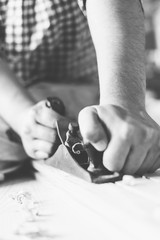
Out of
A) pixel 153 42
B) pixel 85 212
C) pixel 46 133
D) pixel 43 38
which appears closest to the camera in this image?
pixel 85 212

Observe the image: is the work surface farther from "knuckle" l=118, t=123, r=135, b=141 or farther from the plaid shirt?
the plaid shirt

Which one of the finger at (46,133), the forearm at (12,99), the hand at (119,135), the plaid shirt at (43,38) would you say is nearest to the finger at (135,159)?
the hand at (119,135)

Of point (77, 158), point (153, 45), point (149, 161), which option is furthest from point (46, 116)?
point (153, 45)

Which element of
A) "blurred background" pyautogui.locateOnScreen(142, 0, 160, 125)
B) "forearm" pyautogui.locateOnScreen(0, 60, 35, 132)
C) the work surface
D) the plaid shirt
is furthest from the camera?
"blurred background" pyautogui.locateOnScreen(142, 0, 160, 125)

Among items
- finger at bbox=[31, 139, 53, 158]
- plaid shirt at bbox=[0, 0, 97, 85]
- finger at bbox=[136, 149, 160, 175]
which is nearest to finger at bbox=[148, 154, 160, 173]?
finger at bbox=[136, 149, 160, 175]

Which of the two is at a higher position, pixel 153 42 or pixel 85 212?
pixel 85 212

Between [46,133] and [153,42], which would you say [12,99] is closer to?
[46,133]

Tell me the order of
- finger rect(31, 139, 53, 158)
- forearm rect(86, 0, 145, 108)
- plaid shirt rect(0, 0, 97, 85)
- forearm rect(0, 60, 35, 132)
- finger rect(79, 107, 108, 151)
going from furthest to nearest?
plaid shirt rect(0, 0, 97, 85)
forearm rect(0, 60, 35, 132)
finger rect(31, 139, 53, 158)
forearm rect(86, 0, 145, 108)
finger rect(79, 107, 108, 151)

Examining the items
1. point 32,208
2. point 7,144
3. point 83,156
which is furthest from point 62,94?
point 32,208

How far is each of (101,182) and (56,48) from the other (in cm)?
79

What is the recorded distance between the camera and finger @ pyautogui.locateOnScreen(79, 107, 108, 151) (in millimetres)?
588

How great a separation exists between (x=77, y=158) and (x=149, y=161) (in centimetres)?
13

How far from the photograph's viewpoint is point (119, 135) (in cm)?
60

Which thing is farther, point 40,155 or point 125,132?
point 40,155
